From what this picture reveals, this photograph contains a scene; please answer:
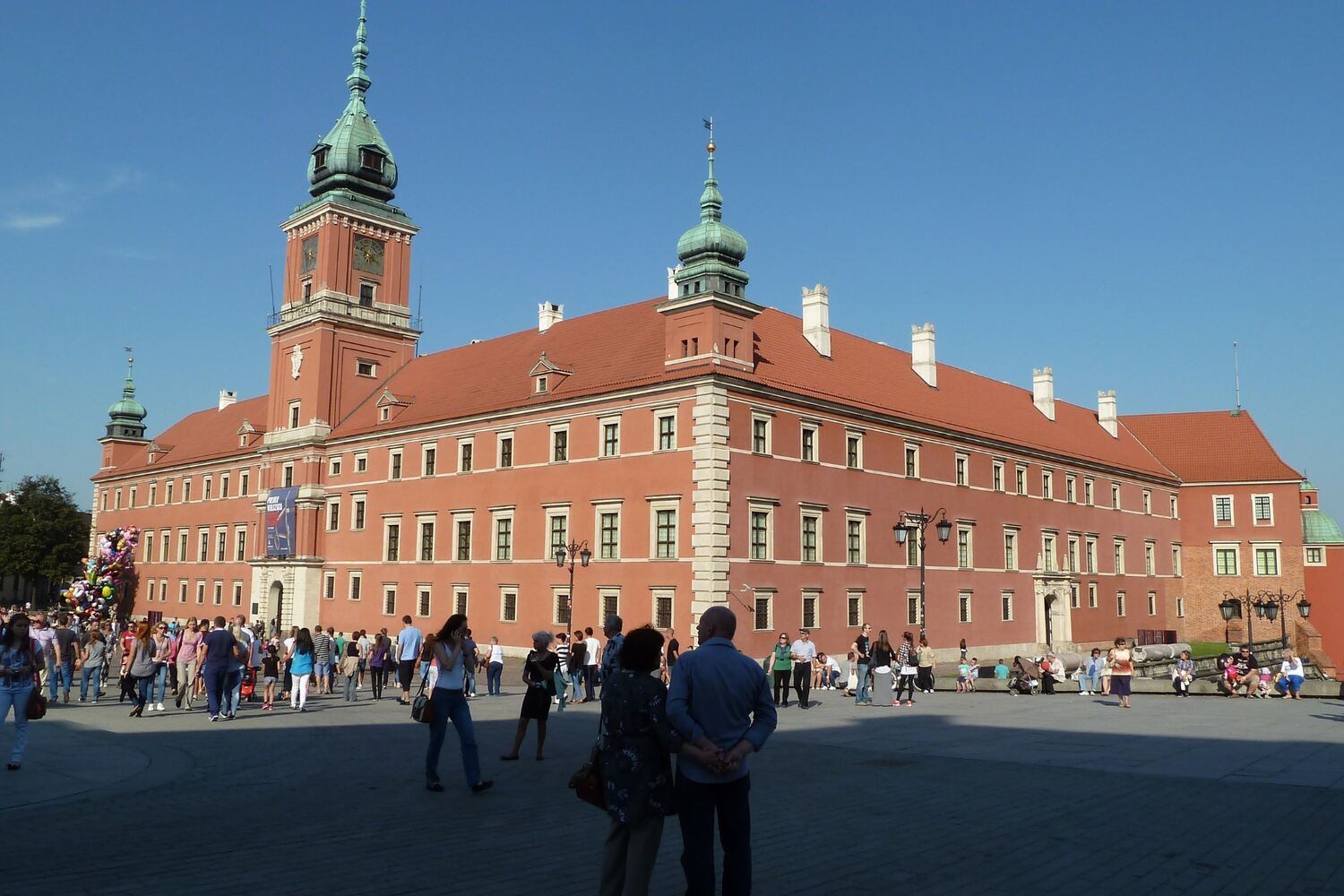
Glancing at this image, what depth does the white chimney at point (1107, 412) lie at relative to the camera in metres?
62.3

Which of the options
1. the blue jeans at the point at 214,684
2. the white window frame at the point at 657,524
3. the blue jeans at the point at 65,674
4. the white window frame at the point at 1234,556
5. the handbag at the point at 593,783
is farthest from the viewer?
the white window frame at the point at 1234,556

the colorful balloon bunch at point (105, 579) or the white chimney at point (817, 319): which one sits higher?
the white chimney at point (817, 319)

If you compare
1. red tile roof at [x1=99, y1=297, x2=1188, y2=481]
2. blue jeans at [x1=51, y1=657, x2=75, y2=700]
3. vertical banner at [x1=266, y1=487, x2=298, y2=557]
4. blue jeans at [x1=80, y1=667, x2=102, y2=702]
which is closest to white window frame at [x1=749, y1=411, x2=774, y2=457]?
red tile roof at [x1=99, y1=297, x2=1188, y2=481]

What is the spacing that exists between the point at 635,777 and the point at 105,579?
6894 cm

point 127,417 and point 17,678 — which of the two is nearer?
point 17,678

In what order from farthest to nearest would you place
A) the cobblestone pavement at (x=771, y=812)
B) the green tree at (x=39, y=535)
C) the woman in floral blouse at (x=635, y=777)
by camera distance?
the green tree at (x=39, y=535)
the cobblestone pavement at (x=771, y=812)
the woman in floral blouse at (x=635, y=777)

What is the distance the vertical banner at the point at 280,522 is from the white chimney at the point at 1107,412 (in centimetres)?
4557

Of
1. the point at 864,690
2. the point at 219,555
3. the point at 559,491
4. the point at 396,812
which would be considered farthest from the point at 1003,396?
the point at 396,812

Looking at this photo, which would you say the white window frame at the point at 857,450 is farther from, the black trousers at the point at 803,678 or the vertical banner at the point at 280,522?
the vertical banner at the point at 280,522

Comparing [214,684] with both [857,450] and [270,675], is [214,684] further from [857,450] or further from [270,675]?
[857,450]

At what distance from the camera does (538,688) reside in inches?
531

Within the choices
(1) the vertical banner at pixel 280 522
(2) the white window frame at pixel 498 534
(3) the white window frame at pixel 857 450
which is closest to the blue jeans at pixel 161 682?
(2) the white window frame at pixel 498 534

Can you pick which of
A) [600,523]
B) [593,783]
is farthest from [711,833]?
[600,523]

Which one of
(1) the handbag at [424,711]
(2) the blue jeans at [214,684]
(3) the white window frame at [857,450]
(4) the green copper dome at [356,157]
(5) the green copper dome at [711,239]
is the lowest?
Answer: (2) the blue jeans at [214,684]
